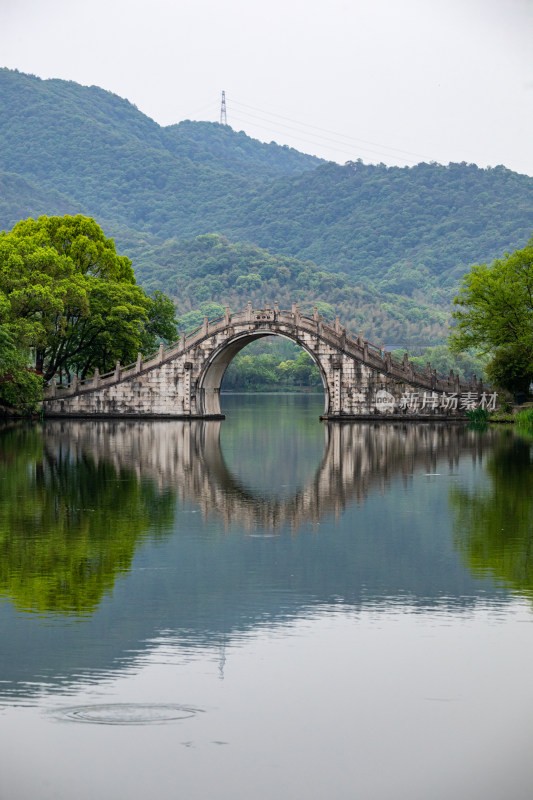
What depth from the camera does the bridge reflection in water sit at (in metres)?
20.4

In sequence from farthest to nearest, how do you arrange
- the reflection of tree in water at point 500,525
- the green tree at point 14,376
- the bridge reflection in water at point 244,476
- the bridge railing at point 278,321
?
1. the bridge railing at point 278,321
2. the green tree at point 14,376
3. the bridge reflection in water at point 244,476
4. the reflection of tree in water at point 500,525

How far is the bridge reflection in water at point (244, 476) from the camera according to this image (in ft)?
66.9

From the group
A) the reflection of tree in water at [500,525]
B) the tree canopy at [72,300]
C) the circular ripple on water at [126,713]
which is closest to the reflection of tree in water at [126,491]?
the reflection of tree in water at [500,525]

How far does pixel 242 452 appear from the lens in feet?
112

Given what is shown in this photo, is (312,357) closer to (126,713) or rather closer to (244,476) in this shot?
(244,476)

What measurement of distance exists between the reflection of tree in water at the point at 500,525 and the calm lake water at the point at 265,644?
0.06 m

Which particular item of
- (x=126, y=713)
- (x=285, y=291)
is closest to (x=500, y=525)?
(x=126, y=713)

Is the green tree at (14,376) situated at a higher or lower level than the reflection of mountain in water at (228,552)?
higher

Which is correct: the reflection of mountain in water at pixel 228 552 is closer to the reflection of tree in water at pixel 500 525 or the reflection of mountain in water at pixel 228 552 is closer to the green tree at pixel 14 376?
the reflection of tree in water at pixel 500 525

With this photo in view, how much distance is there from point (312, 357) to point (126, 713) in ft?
143

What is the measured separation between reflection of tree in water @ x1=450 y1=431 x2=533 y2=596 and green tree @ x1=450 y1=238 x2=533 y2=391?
20.1m

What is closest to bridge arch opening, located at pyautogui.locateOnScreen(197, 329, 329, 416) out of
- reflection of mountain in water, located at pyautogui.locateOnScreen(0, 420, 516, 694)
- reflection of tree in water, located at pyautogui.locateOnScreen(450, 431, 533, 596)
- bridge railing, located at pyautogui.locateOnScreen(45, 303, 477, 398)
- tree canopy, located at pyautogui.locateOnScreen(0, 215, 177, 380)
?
bridge railing, located at pyautogui.locateOnScreen(45, 303, 477, 398)

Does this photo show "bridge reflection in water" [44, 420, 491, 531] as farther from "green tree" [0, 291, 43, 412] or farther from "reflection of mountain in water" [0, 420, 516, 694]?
"green tree" [0, 291, 43, 412]

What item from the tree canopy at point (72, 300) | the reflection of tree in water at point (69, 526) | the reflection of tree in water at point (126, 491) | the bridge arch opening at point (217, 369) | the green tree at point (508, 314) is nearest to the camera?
the reflection of tree in water at point (69, 526)
